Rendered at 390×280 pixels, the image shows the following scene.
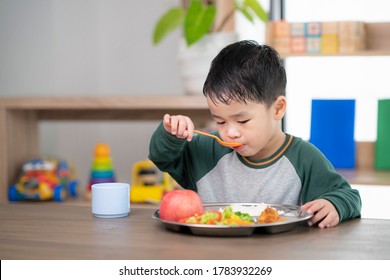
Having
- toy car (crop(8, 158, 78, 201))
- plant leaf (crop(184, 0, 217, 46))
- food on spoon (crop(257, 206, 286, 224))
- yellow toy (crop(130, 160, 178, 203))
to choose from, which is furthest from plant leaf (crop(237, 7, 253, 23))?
food on spoon (crop(257, 206, 286, 224))

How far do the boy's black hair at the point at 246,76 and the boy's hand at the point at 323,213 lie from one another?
293mm

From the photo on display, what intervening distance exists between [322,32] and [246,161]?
1245mm

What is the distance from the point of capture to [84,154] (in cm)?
319

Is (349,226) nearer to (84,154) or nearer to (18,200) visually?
(18,200)

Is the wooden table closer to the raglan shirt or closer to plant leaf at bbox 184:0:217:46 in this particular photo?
the raglan shirt

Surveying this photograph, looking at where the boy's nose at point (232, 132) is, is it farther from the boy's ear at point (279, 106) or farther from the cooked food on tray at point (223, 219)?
the cooked food on tray at point (223, 219)

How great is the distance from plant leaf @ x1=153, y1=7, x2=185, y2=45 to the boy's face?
1.29m

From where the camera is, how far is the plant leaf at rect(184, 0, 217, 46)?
8.10 feet

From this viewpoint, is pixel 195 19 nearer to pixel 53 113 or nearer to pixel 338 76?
pixel 338 76

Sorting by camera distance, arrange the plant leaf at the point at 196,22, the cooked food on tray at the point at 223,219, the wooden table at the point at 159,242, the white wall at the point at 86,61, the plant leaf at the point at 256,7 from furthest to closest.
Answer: the white wall at the point at 86,61 → the plant leaf at the point at 256,7 → the plant leaf at the point at 196,22 → the cooked food on tray at the point at 223,219 → the wooden table at the point at 159,242

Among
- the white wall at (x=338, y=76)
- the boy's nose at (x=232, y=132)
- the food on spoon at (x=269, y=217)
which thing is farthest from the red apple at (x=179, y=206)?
the white wall at (x=338, y=76)

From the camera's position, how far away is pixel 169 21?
8.64 feet

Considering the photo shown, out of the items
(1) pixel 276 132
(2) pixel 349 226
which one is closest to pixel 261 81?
(1) pixel 276 132

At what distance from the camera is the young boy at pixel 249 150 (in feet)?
4.39
